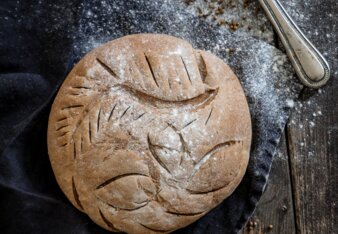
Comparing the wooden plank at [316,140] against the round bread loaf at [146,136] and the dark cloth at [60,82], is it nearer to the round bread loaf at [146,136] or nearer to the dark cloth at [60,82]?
the dark cloth at [60,82]

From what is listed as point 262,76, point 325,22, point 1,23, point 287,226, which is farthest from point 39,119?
point 325,22

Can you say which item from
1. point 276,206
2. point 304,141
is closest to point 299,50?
point 304,141

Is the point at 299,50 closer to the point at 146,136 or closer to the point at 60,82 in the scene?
the point at 146,136

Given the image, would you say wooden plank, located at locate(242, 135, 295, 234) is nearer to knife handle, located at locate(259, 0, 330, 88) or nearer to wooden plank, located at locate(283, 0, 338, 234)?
wooden plank, located at locate(283, 0, 338, 234)

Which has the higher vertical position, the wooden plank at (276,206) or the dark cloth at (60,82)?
the dark cloth at (60,82)

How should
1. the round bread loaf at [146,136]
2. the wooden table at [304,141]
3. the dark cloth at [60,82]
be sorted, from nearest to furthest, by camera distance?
the round bread loaf at [146,136] < the dark cloth at [60,82] < the wooden table at [304,141]

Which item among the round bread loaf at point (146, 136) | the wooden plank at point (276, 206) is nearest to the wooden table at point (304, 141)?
the wooden plank at point (276, 206)

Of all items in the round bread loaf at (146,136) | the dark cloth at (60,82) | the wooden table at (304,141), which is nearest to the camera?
the round bread loaf at (146,136)
